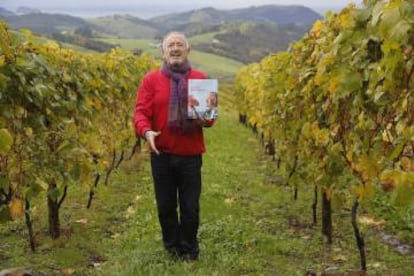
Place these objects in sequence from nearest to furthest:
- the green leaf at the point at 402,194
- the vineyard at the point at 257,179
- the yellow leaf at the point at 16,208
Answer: the green leaf at the point at 402,194 → the vineyard at the point at 257,179 → the yellow leaf at the point at 16,208

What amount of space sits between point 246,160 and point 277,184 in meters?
4.23

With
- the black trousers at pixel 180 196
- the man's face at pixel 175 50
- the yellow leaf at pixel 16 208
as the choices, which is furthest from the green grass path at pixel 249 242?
the man's face at pixel 175 50

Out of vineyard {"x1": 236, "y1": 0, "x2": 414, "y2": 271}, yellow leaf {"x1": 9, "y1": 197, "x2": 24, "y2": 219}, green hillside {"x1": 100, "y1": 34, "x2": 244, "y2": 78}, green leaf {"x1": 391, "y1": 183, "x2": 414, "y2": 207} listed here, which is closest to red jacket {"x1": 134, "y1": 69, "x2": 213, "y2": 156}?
vineyard {"x1": 236, "y1": 0, "x2": 414, "y2": 271}

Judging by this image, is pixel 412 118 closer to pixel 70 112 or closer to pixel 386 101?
pixel 386 101

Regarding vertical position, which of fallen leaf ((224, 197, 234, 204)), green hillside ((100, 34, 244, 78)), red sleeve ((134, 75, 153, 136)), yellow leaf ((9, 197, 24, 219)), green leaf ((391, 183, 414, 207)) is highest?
green leaf ((391, 183, 414, 207))

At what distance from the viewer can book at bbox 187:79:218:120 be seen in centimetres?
566

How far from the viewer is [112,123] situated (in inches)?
452

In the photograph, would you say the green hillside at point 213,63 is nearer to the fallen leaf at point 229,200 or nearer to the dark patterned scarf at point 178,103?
the fallen leaf at point 229,200

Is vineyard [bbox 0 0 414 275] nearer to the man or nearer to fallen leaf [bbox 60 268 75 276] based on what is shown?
fallen leaf [bbox 60 268 75 276]

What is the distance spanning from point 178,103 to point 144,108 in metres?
0.34

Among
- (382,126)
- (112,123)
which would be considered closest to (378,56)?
(382,126)

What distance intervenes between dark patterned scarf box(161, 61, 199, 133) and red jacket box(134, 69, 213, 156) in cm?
6

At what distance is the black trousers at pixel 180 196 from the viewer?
6090 millimetres

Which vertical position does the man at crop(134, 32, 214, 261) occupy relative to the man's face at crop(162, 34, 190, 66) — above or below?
below
